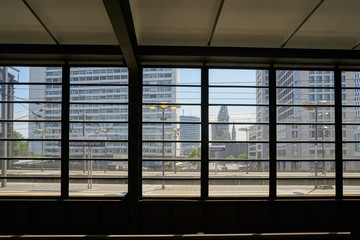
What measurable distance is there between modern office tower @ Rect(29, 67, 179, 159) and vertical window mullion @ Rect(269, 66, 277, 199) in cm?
310

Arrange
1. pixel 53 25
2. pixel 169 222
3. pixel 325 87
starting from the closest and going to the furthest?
pixel 53 25 → pixel 169 222 → pixel 325 87

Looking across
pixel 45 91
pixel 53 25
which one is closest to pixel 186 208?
pixel 45 91

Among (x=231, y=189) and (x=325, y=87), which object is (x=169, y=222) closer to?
(x=231, y=189)

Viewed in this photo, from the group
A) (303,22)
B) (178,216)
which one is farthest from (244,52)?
(178,216)

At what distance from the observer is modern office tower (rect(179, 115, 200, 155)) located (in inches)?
323

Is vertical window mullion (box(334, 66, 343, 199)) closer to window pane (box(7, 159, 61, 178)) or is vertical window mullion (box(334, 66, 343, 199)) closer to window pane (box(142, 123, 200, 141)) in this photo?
window pane (box(142, 123, 200, 141))

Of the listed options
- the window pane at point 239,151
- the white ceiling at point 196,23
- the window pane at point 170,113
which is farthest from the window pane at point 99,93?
the window pane at point 239,151

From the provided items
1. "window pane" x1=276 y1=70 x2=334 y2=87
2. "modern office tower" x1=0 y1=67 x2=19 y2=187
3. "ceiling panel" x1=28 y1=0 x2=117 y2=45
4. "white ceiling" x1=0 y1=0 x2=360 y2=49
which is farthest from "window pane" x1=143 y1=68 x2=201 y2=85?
"modern office tower" x1=0 y1=67 x2=19 y2=187

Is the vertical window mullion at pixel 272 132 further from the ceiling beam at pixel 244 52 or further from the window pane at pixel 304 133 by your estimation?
the ceiling beam at pixel 244 52

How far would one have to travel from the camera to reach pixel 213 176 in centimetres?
813

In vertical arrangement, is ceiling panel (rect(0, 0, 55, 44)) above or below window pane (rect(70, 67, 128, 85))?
above

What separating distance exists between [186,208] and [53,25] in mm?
6249

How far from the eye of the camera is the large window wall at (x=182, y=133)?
8016mm

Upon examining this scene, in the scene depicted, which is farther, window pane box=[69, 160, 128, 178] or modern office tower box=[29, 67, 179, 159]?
modern office tower box=[29, 67, 179, 159]
